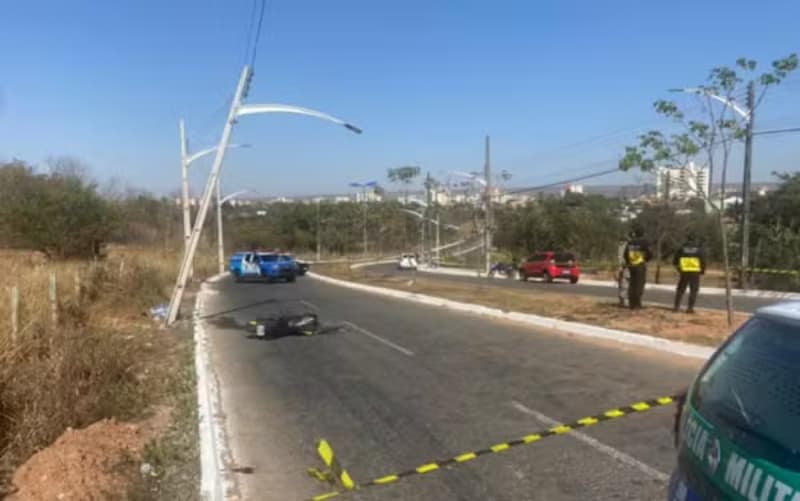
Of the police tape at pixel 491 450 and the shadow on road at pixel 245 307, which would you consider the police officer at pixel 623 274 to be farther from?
the shadow on road at pixel 245 307

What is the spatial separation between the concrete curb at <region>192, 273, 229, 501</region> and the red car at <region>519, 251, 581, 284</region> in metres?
30.9

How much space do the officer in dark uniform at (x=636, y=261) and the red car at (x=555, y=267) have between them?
24178 millimetres

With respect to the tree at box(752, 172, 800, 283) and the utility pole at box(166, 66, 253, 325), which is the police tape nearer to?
the utility pole at box(166, 66, 253, 325)

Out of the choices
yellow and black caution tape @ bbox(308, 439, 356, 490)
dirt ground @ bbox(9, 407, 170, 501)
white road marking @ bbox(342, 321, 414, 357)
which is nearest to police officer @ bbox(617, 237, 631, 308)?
white road marking @ bbox(342, 321, 414, 357)

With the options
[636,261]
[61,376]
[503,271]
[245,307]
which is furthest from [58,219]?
[61,376]

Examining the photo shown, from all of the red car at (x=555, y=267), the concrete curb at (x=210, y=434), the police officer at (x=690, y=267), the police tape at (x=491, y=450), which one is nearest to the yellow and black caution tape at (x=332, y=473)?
the police tape at (x=491, y=450)

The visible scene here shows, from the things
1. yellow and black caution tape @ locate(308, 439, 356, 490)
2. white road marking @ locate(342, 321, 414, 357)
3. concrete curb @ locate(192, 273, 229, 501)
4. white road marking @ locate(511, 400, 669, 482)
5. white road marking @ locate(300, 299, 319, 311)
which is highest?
white road marking @ locate(511, 400, 669, 482)

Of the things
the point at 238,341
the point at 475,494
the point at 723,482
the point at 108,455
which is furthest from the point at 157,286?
the point at 723,482

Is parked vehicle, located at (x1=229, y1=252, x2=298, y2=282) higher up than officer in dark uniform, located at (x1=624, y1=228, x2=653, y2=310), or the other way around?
officer in dark uniform, located at (x1=624, y1=228, x2=653, y2=310)

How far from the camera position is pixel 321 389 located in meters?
10.0

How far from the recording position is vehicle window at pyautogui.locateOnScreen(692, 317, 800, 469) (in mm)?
2324

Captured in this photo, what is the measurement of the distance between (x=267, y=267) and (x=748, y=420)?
43.5m

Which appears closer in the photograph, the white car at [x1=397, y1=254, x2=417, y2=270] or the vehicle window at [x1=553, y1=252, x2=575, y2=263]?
the vehicle window at [x1=553, y1=252, x2=575, y2=263]

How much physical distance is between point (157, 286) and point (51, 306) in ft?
50.2
